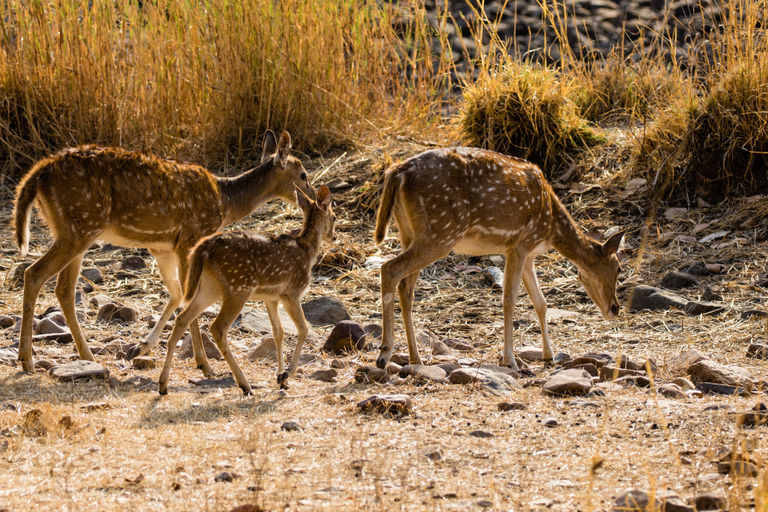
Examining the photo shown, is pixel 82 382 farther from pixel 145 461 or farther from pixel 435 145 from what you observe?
pixel 435 145

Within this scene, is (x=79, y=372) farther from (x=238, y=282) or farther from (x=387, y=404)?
(x=387, y=404)

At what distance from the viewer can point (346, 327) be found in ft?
21.8

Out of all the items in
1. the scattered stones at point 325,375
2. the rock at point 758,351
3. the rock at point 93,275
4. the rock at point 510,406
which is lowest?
the rock at point 93,275

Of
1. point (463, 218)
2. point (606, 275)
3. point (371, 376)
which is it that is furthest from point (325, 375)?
point (606, 275)

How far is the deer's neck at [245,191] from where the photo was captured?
7059mm

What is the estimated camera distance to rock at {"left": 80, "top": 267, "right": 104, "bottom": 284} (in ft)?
27.9

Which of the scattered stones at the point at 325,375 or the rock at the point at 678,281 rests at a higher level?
the scattered stones at the point at 325,375

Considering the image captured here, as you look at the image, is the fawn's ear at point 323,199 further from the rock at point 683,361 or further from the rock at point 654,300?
the rock at point 654,300

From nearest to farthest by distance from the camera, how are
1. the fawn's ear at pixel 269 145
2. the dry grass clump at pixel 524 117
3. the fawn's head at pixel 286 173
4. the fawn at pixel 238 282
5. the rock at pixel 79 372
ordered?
1. the fawn at pixel 238 282
2. the rock at pixel 79 372
3. the fawn's head at pixel 286 173
4. the fawn's ear at pixel 269 145
5. the dry grass clump at pixel 524 117

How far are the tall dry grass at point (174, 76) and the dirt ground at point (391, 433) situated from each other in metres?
3.34

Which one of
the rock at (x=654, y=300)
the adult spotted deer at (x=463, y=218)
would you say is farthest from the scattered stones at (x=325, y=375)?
the rock at (x=654, y=300)

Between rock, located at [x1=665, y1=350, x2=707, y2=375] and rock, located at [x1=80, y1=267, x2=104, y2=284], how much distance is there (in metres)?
5.36

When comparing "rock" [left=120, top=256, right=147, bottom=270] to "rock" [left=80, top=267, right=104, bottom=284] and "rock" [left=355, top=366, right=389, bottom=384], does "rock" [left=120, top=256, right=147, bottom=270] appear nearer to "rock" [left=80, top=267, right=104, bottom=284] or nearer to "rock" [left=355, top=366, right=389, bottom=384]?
"rock" [left=80, top=267, right=104, bottom=284]

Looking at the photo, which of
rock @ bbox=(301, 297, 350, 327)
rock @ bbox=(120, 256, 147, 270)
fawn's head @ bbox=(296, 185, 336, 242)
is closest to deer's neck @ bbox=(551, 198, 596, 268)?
fawn's head @ bbox=(296, 185, 336, 242)
